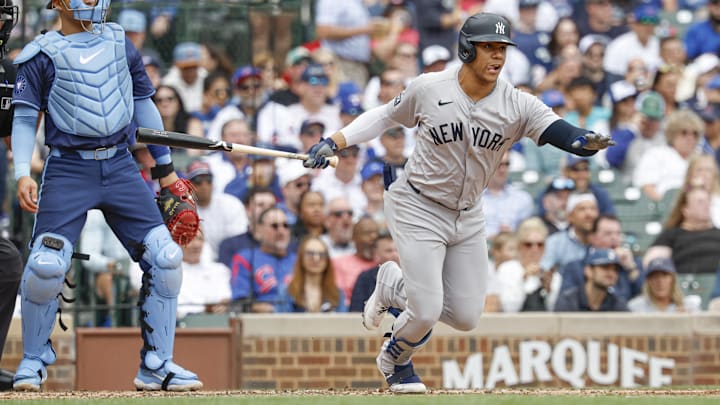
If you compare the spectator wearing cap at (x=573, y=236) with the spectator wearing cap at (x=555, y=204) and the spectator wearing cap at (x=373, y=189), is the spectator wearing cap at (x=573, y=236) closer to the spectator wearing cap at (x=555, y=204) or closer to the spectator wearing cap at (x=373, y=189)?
the spectator wearing cap at (x=555, y=204)

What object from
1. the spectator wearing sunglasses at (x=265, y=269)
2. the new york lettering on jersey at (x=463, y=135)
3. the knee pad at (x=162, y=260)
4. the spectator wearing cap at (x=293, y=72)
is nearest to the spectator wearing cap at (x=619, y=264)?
the spectator wearing sunglasses at (x=265, y=269)

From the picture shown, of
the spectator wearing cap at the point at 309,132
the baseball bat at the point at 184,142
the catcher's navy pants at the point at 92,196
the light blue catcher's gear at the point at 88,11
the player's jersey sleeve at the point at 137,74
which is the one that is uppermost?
the light blue catcher's gear at the point at 88,11

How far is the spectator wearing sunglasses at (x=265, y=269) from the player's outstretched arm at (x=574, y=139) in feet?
12.4

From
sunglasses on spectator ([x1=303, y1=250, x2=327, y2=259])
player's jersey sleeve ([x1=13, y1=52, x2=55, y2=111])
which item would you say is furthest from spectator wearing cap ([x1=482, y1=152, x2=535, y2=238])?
player's jersey sleeve ([x1=13, y1=52, x2=55, y2=111])

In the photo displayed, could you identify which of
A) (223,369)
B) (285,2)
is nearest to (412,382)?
(223,369)

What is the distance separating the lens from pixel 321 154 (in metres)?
7.67

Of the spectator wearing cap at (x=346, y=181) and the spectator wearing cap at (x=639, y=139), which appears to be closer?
the spectator wearing cap at (x=346, y=181)

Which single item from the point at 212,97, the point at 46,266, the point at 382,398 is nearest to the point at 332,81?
the point at 212,97

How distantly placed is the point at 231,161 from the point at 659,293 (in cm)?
349

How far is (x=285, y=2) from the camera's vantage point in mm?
11234

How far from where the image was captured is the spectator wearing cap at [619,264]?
11172mm

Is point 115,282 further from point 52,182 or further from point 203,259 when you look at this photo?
point 52,182

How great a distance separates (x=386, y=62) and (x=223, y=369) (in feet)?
13.3

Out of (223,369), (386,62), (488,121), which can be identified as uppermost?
(386,62)
